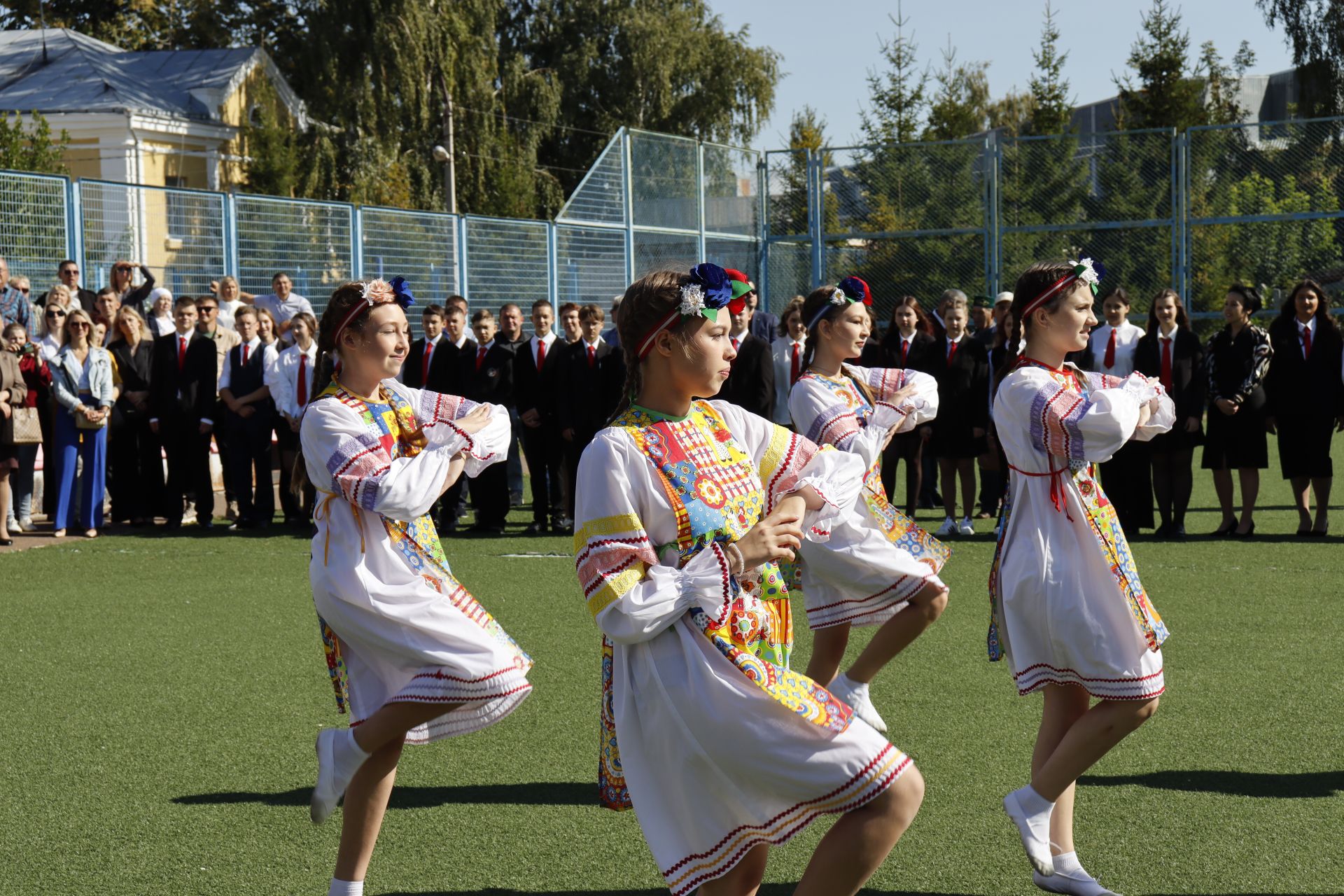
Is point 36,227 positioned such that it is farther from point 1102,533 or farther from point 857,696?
point 1102,533

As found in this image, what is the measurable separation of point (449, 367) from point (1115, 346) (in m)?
5.77

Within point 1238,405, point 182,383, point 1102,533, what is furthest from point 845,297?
point 182,383

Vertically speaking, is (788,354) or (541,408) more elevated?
(788,354)

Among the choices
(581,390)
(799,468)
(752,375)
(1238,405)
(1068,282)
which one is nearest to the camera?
(799,468)

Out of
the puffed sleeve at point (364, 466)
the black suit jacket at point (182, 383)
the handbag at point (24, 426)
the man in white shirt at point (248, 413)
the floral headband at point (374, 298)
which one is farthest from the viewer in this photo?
the black suit jacket at point (182, 383)

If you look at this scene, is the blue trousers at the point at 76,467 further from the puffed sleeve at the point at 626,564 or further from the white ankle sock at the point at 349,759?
the puffed sleeve at the point at 626,564

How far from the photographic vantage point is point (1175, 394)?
38.3 ft

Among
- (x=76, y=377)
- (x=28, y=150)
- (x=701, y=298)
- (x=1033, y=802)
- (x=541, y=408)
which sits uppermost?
(x=28, y=150)

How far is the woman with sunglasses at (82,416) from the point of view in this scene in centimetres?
1233

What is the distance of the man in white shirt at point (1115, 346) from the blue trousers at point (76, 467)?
8.49 meters

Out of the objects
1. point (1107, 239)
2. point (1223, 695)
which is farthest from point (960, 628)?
point (1107, 239)

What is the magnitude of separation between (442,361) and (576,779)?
26.5ft

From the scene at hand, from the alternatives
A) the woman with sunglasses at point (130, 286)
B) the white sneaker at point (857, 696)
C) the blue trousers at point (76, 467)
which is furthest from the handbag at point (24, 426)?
the white sneaker at point (857, 696)

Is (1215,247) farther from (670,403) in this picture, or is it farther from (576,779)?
(670,403)
